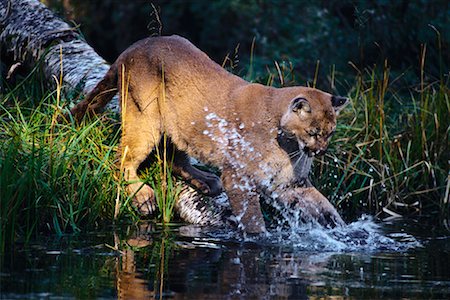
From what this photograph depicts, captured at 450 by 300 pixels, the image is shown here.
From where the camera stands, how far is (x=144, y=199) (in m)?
7.49

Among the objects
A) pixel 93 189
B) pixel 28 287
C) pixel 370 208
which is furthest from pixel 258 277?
pixel 370 208

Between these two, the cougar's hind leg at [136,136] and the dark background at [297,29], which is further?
the dark background at [297,29]

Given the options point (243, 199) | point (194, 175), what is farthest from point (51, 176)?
point (194, 175)

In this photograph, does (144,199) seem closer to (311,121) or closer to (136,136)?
(136,136)

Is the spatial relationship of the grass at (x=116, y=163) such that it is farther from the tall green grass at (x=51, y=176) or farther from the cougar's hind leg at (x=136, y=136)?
the cougar's hind leg at (x=136, y=136)

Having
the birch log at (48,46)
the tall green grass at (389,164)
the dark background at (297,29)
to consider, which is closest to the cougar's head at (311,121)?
the tall green grass at (389,164)

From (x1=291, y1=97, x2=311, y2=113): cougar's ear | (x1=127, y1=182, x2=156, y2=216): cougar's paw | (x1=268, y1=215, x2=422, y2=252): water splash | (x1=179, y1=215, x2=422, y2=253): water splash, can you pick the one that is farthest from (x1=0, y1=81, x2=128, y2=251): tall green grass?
(x1=291, y1=97, x2=311, y2=113): cougar's ear

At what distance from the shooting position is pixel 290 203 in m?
7.57

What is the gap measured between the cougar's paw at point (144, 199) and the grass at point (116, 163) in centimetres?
7

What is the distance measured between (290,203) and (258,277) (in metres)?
1.99

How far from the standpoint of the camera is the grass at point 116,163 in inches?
255

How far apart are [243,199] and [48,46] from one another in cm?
269

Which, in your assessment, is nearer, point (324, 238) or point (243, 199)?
point (324, 238)

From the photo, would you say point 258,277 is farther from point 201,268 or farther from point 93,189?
point 93,189
